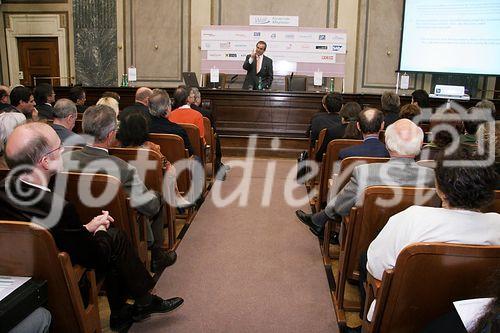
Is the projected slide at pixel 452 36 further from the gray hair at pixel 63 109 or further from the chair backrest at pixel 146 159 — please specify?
the gray hair at pixel 63 109

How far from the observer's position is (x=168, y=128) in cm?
341

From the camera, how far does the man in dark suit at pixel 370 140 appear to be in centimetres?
279

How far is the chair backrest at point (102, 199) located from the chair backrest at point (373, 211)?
3.63ft

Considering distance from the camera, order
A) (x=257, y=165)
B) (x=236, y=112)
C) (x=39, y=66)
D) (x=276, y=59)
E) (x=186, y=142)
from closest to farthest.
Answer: (x=186, y=142) < (x=257, y=165) < (x=236, y=112) < (x=276, y=59) < (x=39, y=66)

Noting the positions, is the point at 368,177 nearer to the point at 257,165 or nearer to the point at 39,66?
the point at 257,165

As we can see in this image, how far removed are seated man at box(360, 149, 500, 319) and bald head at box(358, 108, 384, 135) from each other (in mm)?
1339

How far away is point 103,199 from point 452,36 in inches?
270

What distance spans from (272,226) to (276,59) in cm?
525

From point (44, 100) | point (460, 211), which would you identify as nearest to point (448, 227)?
point (460, 211)

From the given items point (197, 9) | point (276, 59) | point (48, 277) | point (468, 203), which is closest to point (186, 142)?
point (48, 277)

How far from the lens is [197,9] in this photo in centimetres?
834

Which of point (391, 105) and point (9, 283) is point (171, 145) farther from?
point (391, 105)

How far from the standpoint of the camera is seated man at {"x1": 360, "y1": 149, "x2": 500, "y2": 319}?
1.46 metres

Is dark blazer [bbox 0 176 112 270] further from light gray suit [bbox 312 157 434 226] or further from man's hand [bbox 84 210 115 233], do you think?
light gray suit [bbox 312 157 434 226]
